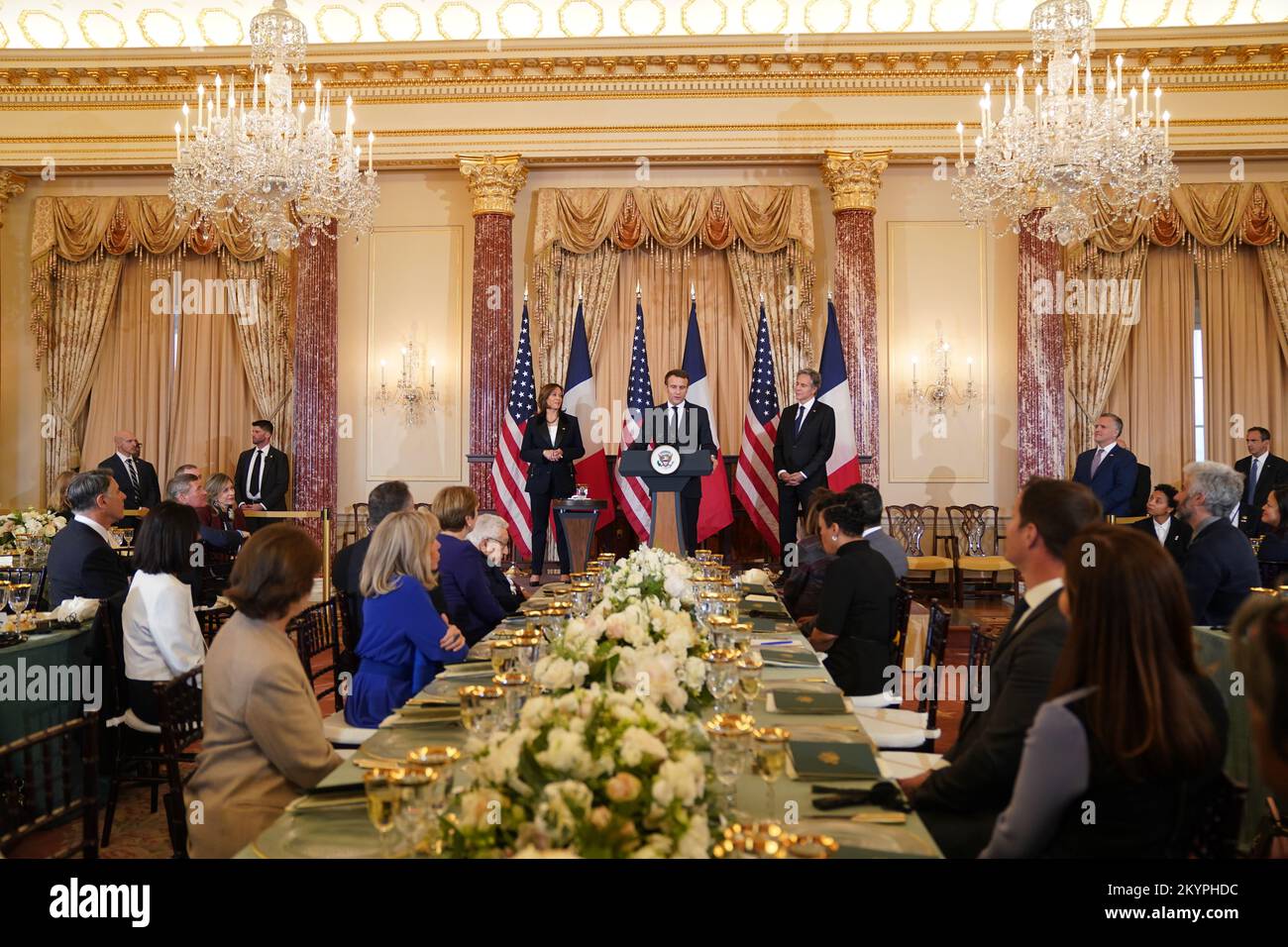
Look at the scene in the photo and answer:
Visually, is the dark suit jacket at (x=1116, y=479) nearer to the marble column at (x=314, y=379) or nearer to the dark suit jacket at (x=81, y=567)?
the marble column at (x=314, y=379)

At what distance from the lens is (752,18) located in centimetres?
1064

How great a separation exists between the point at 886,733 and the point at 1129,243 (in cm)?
841

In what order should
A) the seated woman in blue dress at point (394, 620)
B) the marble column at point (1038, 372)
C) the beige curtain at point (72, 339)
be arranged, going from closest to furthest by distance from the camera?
the seated woman in blue dress at point (394, 620)
the marble column at point (1038, 372)
the beige curtain at point (72, 339)

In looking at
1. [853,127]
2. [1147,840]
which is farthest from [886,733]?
[853,127]

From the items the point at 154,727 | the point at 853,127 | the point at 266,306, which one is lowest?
the point at 154,727

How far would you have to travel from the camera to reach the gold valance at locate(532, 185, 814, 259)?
418 inches

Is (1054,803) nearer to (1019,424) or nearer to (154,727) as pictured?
(154,727)

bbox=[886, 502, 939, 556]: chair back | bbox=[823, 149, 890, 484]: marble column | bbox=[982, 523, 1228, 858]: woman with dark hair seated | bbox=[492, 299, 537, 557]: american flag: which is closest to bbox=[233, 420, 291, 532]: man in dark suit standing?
bbox=[492, 299, 537, 557]: american flag

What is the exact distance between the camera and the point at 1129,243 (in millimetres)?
10398

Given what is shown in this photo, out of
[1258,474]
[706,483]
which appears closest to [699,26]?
[706,483]

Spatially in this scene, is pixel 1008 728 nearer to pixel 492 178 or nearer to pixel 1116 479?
pixel 1116 479

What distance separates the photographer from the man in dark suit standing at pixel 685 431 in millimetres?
8531

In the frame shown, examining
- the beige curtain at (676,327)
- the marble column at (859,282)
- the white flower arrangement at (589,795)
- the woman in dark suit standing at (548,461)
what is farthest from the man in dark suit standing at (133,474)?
the white flower arrangement at (589,795)

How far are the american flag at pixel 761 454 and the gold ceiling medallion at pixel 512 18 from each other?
4077 mm
